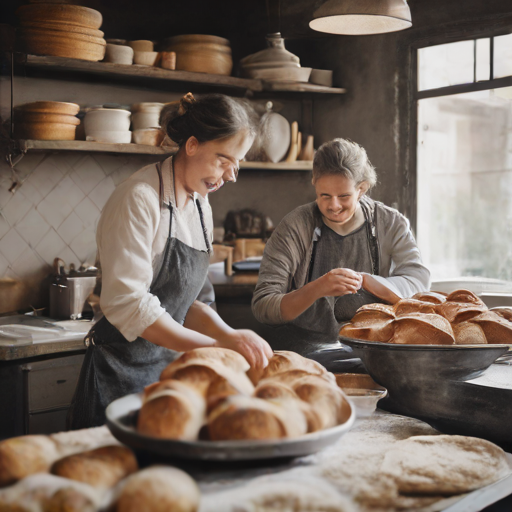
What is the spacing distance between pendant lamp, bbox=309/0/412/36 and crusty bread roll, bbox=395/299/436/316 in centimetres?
103

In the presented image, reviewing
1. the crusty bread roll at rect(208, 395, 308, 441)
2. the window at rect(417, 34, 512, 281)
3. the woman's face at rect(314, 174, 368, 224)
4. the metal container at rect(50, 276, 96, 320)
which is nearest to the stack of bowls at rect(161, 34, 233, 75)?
the window at rect(417, 34, 512, 281)

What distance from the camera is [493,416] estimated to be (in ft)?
4.43

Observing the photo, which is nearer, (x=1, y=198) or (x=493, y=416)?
(x=493, y=416)

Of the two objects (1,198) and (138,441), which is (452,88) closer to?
(1,198)

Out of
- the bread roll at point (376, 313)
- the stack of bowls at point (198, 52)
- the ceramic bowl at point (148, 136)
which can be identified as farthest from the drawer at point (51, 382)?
the stack of bowls at point (198, 52)

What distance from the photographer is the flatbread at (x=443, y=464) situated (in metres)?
1.05

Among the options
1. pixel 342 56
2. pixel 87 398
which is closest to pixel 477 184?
pixel 342 56

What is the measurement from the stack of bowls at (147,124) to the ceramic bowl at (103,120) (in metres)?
0.10

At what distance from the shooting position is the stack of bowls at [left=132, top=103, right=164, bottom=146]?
3.44m

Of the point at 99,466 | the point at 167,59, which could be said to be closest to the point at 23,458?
the point at 99,466

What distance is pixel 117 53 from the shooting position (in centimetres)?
346

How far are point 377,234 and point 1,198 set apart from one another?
84.1 inches

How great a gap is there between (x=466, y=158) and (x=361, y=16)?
6.16 feet

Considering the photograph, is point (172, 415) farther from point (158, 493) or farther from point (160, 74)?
point (160, 74)
